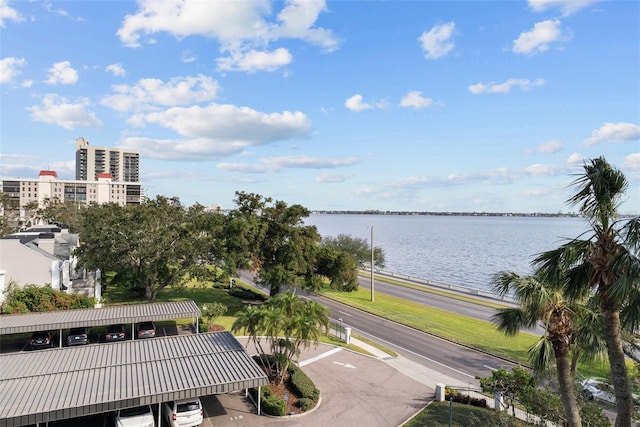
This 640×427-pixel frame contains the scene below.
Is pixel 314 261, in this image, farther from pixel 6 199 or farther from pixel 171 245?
pixel 6 199

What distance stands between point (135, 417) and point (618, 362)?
744 inches

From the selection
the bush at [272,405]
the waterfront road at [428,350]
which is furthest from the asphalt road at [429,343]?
the bush at [272,405]

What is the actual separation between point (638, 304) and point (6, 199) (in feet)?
398

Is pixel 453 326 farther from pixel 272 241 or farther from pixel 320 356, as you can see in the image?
pixel 272 241

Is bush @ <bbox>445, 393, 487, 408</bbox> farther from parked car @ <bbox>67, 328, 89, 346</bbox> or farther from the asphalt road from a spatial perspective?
parked car @ <bbox>67, 328, 89, 346</bbox>

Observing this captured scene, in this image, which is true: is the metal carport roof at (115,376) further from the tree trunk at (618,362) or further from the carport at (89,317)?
the tree trunk at (618,362)

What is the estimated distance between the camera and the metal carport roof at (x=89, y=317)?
2780 centimetres

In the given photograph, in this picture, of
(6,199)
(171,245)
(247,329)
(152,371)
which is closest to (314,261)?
(171,245)

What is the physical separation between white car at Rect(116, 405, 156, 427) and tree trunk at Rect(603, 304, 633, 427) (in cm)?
1817

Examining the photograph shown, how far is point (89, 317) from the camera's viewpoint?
29719 millimetres

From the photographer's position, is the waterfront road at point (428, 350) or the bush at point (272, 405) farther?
the waterfront road at point (428, 350)

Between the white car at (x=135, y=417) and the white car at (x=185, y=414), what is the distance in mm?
997

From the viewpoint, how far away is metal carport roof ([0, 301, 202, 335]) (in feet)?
91.2

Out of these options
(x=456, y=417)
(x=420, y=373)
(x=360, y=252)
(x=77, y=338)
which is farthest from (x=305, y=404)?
(x=360, y=252)
